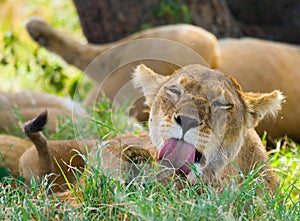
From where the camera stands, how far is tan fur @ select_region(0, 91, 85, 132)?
6.31 m

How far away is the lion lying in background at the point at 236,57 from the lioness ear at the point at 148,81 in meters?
2.47

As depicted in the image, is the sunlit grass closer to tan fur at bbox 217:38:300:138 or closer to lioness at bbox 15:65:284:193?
tan fur at bbox 217:38:300:138

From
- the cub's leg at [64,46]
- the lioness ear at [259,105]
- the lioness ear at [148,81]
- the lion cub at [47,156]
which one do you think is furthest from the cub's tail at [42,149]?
the cub's leg at [64,46]

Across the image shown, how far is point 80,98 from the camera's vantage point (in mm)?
7469

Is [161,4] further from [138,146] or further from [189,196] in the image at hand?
[189,196]

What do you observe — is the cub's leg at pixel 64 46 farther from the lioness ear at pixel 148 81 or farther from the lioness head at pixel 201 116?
the lioness head at pixel 201 116

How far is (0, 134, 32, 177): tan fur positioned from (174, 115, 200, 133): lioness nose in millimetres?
1719

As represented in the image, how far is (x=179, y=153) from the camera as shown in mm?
3592

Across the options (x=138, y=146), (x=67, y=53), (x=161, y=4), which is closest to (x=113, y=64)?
(x=67, y=53)

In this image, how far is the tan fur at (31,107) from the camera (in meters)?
6.31

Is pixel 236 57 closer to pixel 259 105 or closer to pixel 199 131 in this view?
pixel 259 105

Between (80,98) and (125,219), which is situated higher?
(125,219)

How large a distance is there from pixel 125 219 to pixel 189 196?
33cm

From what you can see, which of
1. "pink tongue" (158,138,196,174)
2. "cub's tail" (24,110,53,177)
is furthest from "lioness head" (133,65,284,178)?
"cub's tail" (24,110,53,177)
